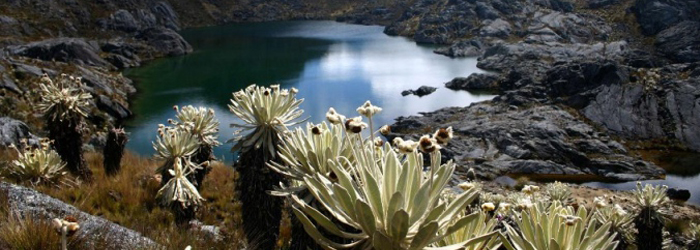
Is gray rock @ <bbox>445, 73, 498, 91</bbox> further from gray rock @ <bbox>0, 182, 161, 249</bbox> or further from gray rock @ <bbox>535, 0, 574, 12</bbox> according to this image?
gray rock @ <bbox>0, 182, 161, 249</bbox>

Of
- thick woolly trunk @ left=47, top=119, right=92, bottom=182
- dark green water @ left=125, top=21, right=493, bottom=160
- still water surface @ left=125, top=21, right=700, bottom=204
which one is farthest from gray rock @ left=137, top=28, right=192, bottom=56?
thick woolly trunk @ left=47, top=119, right=92, bottom=182

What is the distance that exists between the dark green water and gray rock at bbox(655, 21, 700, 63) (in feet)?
94.1

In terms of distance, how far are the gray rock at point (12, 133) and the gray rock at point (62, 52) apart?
40.7 m

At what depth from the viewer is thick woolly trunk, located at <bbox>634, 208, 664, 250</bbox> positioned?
8.71 metres

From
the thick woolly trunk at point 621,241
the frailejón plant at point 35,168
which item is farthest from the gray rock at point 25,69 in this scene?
the thick woolly trunk at point 621,241

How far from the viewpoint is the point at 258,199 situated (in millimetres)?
6527

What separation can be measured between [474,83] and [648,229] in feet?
152

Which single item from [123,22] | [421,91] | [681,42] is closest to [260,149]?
[421,91]

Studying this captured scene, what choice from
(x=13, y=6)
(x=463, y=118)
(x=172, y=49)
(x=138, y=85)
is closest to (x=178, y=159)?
(x=463, y=118)

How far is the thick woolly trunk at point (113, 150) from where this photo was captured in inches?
412

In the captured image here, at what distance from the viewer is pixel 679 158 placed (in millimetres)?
34000

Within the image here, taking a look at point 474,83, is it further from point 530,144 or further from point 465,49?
point 465,49

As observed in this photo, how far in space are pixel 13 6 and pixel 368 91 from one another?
56.1 meters

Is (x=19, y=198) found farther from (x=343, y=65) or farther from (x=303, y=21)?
(x=303, y=21)
